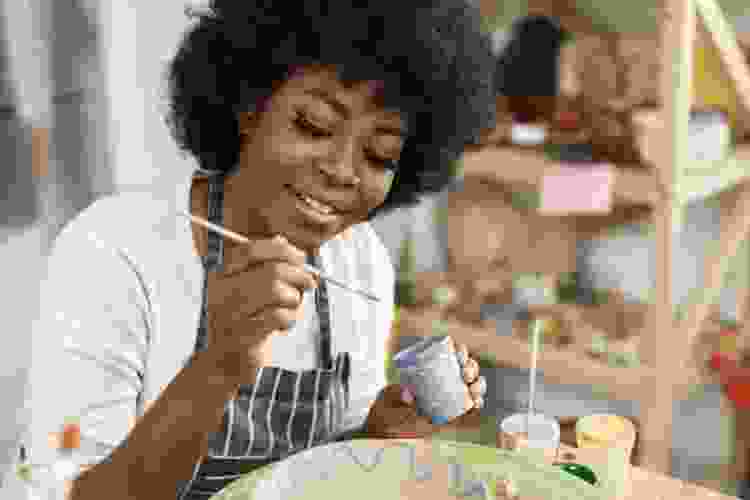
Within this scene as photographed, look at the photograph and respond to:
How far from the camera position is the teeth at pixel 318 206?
96cm

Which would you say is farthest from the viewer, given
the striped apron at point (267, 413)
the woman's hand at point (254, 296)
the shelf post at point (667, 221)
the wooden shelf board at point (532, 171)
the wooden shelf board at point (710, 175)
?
the wooden shelf board at point (532, 171)

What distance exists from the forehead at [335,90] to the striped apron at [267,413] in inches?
6.9

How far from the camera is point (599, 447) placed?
3.30 feet

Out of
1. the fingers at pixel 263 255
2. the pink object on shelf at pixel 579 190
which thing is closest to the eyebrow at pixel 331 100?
the fingers at pixel 263 255

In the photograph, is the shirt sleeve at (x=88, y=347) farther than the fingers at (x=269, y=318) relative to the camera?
Yes

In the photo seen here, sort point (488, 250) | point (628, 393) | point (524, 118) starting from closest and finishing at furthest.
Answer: point (628, 393) → point (524, 118) → point (488, 250)

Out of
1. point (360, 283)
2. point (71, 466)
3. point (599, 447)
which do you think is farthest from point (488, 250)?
point (71, 466)

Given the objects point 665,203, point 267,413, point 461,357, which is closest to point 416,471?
point 461,357

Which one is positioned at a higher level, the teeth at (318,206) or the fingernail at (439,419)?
the teeth at (318,206)

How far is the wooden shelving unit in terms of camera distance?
1.61 meters

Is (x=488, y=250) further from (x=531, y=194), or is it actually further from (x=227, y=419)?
(x=227, y=419)

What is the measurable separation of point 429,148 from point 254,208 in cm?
19

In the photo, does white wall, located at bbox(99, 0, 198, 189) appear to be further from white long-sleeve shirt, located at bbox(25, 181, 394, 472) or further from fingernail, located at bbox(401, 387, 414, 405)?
fingernail, located at bbox(401, 387, 414, 405)

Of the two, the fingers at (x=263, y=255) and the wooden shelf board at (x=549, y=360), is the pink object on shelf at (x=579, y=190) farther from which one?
the fingers at (x=263, y=255)
